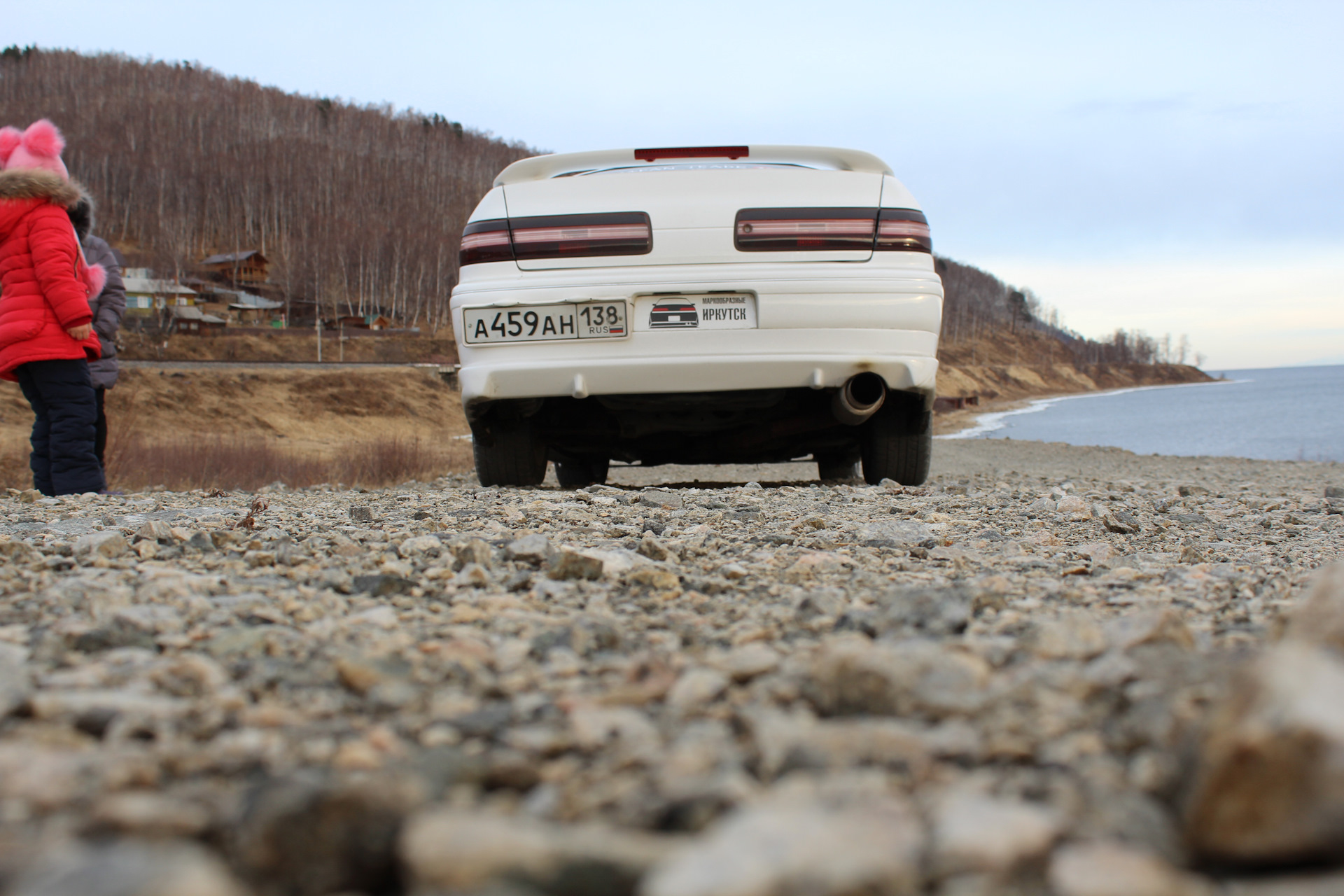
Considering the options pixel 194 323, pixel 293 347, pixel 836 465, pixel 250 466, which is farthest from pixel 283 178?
pixel 836 465

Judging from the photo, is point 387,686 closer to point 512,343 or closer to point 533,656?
point 533,656

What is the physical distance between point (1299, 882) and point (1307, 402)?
95.0m

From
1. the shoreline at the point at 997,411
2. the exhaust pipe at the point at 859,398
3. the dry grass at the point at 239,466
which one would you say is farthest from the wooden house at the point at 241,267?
the exhaust pipe at the point at 859,398

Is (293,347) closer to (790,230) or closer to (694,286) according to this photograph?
(694,286)

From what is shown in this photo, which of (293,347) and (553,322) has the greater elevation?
(293,347)

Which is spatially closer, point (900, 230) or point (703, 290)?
point (703, 290)

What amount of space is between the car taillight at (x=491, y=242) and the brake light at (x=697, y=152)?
77 centimetres

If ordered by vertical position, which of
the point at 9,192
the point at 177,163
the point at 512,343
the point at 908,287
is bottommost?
the point at 512,343

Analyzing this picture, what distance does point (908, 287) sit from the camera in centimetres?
384

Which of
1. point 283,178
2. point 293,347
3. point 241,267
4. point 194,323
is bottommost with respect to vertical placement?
point 293,347

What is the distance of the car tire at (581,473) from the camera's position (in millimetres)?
6062

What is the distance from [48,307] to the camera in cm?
484

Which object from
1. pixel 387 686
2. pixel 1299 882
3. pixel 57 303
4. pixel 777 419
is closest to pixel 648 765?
pixel 387 686

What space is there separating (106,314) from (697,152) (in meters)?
3.80
